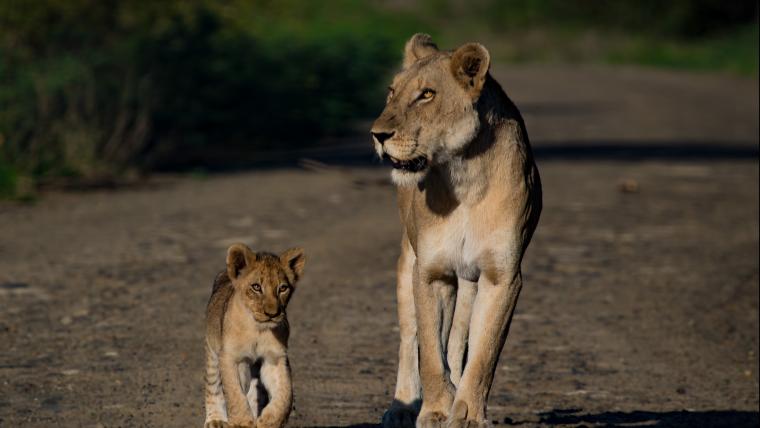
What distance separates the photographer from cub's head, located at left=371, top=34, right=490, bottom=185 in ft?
19.7

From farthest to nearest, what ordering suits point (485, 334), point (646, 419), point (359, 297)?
point (359, 297)
point (646, 419)
point (485, 334)

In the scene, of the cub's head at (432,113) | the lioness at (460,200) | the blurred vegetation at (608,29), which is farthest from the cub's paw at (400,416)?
the blurred vegetation at (608,29)

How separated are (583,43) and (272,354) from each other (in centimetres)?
4807

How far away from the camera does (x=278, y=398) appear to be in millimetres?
6012

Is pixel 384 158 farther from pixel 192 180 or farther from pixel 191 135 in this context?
pixel 191 135

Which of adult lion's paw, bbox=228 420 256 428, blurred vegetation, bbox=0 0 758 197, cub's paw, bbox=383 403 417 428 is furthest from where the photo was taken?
blurred vegetation, bbox=0 0 758 197

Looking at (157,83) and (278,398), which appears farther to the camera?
(157,83)

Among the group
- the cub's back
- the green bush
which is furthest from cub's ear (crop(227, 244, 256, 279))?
the green bush

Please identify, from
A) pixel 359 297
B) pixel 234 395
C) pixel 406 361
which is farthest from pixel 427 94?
pixel 359 297

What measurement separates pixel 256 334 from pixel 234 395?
25 centimetres

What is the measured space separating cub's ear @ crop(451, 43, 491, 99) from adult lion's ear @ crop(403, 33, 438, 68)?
41cm

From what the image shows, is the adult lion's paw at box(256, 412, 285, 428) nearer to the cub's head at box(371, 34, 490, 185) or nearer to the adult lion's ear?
the cub's head at box(371, 34, 490, 185)

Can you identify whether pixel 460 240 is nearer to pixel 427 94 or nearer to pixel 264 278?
pixel 427 94

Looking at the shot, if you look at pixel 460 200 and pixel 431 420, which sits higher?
pixel 460 200
